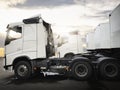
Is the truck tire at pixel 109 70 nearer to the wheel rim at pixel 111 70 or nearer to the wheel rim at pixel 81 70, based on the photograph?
the wheel rim at pixel 111 70

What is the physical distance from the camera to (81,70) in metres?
11.7

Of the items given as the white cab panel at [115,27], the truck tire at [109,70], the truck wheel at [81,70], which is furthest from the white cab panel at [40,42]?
the white cab panel at [115,27]

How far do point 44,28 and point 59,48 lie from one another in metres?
11.3

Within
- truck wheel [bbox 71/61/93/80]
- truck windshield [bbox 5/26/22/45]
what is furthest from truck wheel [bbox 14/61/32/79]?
truck wheel [bbox 71/61/93/80]

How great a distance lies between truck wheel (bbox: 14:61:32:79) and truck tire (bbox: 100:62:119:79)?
12.0 ft

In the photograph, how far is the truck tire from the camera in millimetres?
11445

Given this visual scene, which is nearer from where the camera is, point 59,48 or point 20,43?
point 20,43

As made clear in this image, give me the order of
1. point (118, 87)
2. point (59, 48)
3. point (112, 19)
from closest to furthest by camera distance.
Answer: point (118, 87)
point (112, 19)
point (59, 48)

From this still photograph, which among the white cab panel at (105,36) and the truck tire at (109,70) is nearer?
the white cab panel at (105,36)

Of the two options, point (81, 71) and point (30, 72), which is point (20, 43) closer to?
point (30, 72)

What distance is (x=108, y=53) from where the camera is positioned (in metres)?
12.3

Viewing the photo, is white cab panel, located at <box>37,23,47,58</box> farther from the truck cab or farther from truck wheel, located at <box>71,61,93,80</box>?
truck wheel, located at <box>71,61,93,80</box>

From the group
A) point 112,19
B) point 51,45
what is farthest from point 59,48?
point 112,19

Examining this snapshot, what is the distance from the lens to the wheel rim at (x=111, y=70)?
11.5 m
